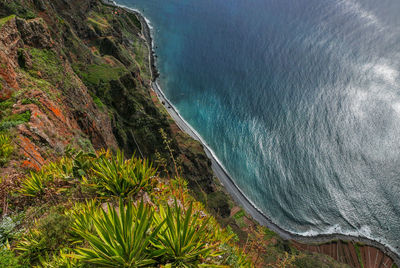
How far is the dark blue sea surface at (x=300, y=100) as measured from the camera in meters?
41.0

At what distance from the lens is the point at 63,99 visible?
1583 cm

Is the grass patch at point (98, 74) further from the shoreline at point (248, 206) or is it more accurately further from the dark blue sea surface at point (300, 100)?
the dark blue sea surface at point (300, 100)

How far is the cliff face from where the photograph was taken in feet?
37.8

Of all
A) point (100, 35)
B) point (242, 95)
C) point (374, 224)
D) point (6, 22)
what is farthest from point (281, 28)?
point (6, 22)

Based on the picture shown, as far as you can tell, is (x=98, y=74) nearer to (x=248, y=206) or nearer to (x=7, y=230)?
(x=7, y=230)

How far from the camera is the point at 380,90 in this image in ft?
170

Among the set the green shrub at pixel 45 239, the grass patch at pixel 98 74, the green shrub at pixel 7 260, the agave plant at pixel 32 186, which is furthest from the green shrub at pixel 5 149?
the grass patch at pixel 98 74

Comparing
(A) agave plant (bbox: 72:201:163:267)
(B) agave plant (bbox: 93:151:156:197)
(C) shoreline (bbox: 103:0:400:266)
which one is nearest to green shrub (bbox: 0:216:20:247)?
(B) agave plant (bbox: 93:151:156:197)

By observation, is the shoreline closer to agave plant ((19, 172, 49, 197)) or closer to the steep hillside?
the steep hillside

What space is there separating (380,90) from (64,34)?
69.8 meters

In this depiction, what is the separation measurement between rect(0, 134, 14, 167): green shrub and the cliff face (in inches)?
16.9

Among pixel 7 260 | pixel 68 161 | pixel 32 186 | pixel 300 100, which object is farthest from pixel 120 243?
pixel 300 100

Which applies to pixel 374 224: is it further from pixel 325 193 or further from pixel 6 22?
pixel 6 22

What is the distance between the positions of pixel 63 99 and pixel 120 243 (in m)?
15.3
